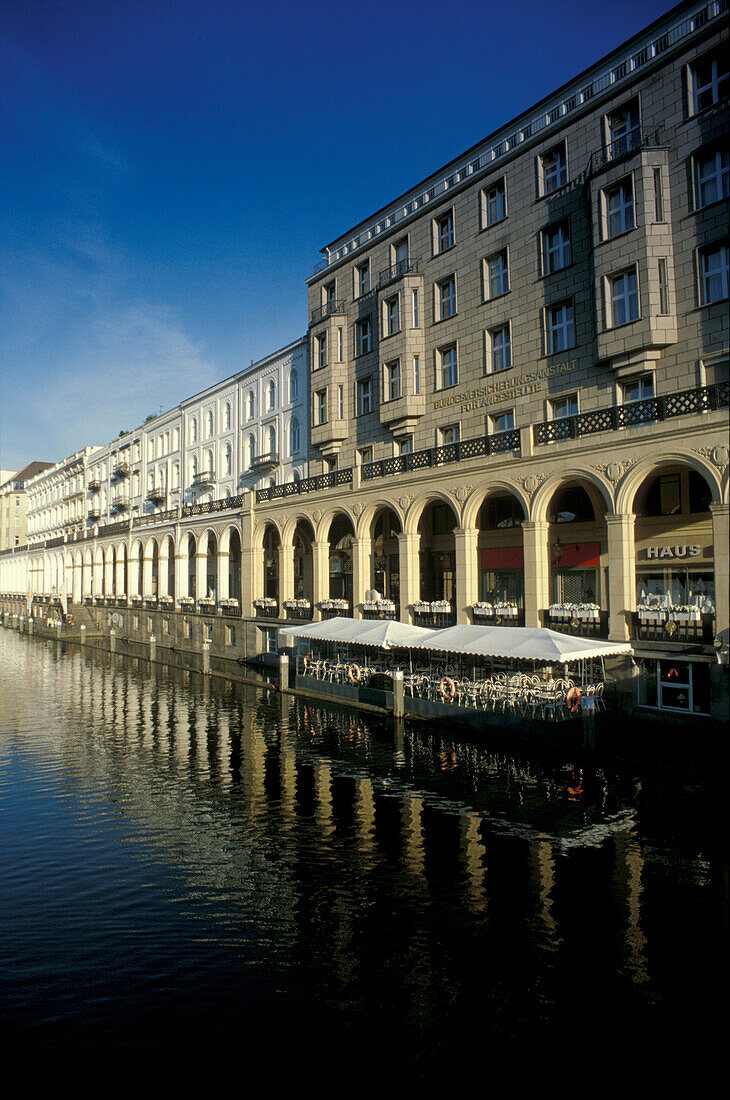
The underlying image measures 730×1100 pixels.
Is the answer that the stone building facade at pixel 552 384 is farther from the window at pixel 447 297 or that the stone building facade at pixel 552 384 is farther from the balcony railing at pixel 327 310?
the balcony railing at pixel 327 310

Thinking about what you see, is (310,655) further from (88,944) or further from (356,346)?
(88,944)

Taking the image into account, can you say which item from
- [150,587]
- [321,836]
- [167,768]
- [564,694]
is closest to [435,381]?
[564,694]

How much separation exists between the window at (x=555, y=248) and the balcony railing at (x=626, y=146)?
244 centimetres

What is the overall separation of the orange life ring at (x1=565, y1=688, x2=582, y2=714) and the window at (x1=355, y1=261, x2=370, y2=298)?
26.6 meters

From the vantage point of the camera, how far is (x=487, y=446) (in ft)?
89.6

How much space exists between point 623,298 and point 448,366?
32.8ft

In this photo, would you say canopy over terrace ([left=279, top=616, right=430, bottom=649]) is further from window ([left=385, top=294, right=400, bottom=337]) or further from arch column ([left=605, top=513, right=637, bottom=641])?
window ([left=385, top=294, right=400, bottom=337])

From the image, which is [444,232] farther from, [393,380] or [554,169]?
[393,380]

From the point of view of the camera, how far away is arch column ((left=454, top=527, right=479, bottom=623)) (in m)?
27.2

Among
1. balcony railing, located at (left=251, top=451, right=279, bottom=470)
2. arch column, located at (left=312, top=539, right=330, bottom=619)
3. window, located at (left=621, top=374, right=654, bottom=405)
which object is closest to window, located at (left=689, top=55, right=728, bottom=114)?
window, located at (left=621, top=374, right=654, bottom=405)

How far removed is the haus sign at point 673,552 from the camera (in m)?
23.8

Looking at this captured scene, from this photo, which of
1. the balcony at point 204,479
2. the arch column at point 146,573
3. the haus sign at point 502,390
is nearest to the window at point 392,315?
the haus sign at point 502,390

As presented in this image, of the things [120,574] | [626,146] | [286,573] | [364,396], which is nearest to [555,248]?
[626,146]

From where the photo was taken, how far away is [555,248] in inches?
1105
